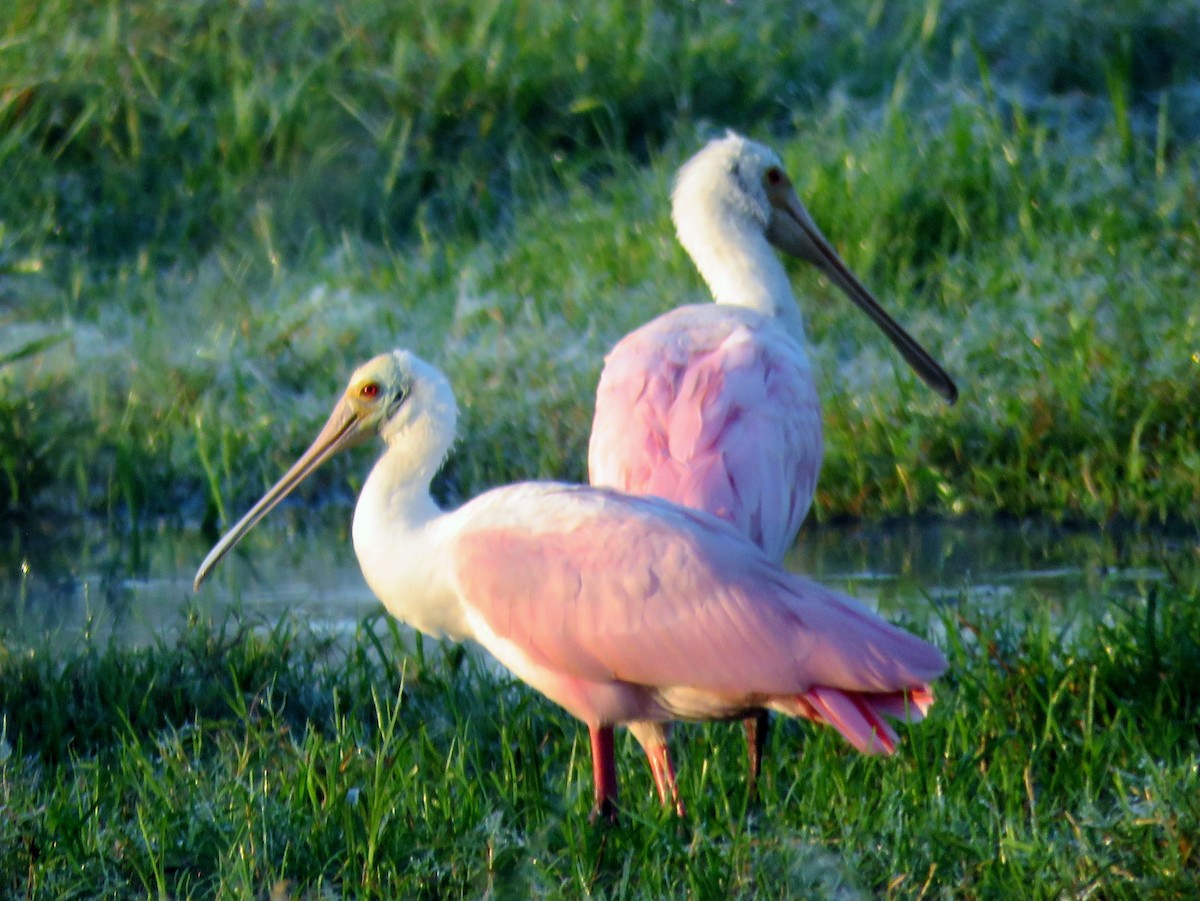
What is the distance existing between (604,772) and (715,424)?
1018 mm

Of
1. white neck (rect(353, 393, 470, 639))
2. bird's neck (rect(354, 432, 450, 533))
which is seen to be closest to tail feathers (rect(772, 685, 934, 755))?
white neck (rect(353, 393, 470, 639))

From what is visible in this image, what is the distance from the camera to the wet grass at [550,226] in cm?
713

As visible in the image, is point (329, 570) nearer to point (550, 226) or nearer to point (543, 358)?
point (543, 358)

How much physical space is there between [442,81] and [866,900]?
21.8ft

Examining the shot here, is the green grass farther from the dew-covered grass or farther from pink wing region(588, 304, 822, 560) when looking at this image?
pink wing region(588, 304, 822, 560)

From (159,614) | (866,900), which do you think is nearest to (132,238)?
(159,614)

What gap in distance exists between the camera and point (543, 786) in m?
4.15

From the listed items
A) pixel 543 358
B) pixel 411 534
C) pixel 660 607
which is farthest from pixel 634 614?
pixel 543 358

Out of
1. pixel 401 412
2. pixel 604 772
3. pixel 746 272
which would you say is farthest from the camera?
pixel 746 272

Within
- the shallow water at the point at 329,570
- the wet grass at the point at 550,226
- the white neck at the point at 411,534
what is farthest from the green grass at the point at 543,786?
the wet grass at the point at 550,226

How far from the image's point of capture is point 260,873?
3.65m

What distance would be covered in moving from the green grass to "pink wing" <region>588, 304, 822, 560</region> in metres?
0.50

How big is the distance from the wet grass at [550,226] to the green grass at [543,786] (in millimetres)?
2240

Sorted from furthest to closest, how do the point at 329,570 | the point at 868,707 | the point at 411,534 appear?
1. the point at 329,570
2. the point at 411,534
3. the point at 868,707
